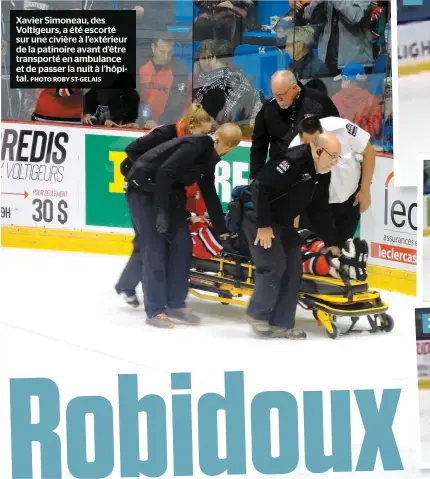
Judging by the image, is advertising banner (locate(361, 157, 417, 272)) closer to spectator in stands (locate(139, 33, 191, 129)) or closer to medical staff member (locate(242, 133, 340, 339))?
medical staff member (locate(242, 133, 340, 339))

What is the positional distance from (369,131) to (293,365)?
31.8 inches

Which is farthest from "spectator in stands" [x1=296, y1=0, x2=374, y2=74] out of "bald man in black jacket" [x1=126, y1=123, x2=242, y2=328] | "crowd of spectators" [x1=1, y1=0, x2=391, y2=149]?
"bald man in black jacket" [x1=126, y1=123, x2=242, y2=328]

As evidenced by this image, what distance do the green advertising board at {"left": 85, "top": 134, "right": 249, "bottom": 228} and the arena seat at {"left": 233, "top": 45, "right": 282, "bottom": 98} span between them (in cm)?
23

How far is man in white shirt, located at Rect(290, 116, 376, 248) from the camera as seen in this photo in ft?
9.28

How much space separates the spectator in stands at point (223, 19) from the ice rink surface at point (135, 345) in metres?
0.79

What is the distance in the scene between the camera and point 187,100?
2.84 meters

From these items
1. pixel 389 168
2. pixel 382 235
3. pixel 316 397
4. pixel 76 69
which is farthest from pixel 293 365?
pixel 76 69

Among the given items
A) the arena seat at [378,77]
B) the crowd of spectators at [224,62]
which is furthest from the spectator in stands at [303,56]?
the arena seat at [378,77]

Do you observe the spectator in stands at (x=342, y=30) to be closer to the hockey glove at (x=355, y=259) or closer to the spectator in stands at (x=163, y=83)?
the spectator in stands at (x=163, y=83)

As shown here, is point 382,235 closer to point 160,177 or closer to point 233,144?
point 233,144

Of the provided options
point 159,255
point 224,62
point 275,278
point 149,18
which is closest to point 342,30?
point 224,62

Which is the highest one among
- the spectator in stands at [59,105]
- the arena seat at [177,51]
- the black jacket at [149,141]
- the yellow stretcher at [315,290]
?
the arena seat at [177,51]

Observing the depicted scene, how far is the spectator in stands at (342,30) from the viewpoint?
281 cm

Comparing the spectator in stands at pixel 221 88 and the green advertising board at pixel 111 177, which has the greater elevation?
the spectator in stands at pixel 221 88
